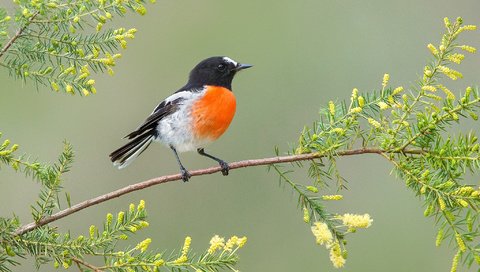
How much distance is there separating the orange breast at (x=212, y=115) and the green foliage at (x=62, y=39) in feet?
5.95

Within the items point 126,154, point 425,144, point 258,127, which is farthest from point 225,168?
point 258,127

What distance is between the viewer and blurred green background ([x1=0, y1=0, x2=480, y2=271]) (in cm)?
924

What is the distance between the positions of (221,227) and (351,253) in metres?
1.51

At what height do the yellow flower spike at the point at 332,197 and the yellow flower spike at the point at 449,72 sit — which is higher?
the yellow flower spike at the point at 449,72

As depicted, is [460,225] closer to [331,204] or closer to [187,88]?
[187,88]

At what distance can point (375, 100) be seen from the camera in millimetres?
2998

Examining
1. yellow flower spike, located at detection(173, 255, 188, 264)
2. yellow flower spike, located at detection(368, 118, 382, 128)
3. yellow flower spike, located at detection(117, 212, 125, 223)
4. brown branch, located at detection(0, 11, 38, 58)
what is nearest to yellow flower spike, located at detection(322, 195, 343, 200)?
yellow flower spike, located at detection(368, 118, 382, 128)

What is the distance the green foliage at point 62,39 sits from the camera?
290 cm

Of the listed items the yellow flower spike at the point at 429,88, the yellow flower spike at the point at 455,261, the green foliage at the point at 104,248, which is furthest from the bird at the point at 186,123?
the yellow flower spike at the point at 455,261

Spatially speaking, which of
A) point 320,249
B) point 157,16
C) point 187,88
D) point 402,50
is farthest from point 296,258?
point 157,16

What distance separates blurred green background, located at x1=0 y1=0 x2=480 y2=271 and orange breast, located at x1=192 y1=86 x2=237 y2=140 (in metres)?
3.81

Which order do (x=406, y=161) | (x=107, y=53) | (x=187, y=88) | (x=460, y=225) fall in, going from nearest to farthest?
1. (x=460, y=225)
2. (x=406, y=161)
3. (x=107, y=53)
4. (x=187, y=88)

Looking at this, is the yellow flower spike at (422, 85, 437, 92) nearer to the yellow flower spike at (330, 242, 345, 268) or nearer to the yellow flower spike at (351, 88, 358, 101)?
the yellow flower spike at (351, 88, 358, 101)

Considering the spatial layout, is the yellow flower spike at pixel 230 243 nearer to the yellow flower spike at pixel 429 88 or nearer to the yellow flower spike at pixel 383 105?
the yellow flower spike at pixel 383 105
